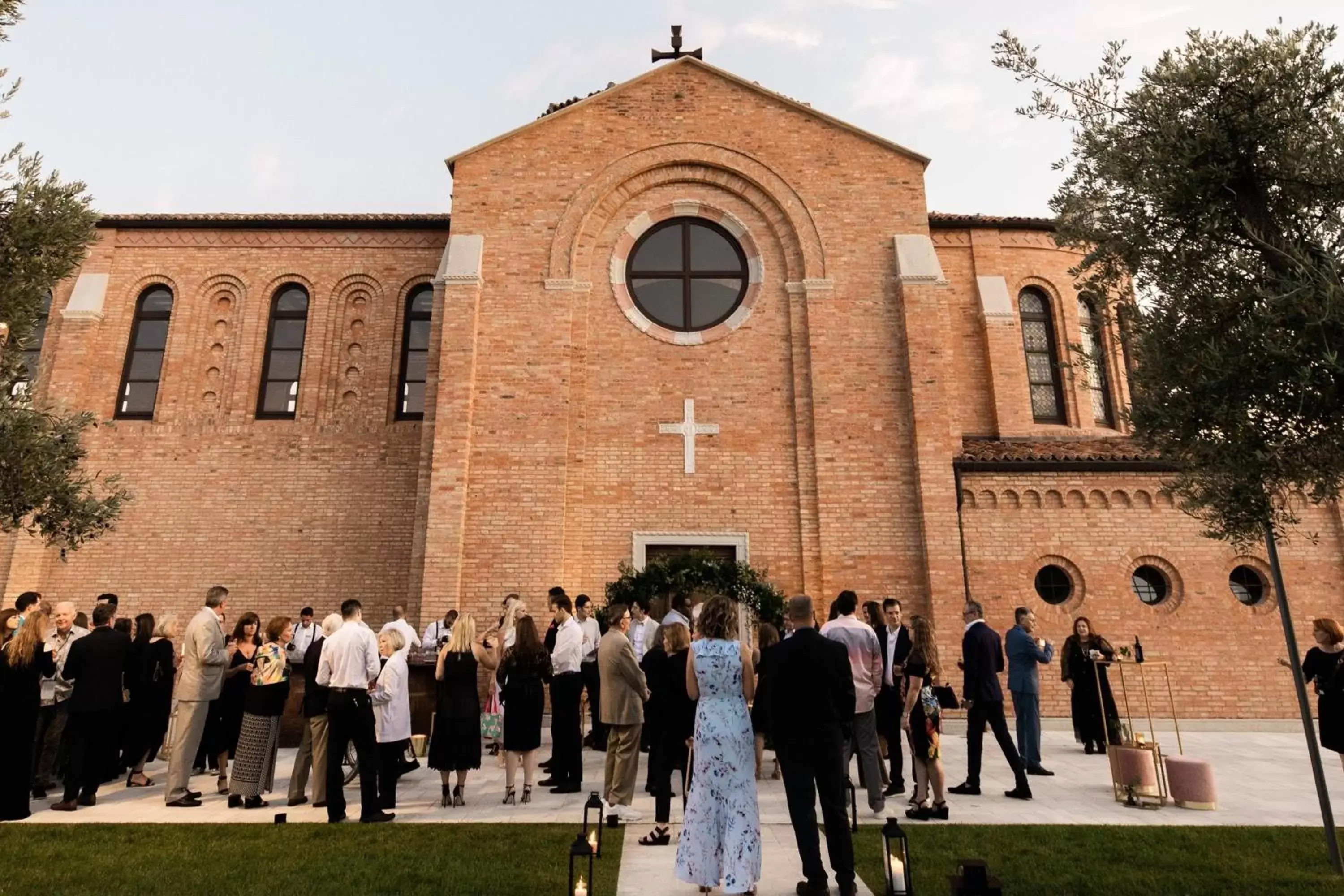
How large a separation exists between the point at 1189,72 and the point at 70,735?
11319mm

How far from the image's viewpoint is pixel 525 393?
42.3 feet

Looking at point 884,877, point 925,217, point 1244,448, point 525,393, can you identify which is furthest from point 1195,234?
point 525,393

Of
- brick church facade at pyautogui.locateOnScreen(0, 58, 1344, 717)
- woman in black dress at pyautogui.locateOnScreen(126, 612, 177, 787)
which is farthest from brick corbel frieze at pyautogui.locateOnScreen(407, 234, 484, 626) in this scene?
woman in black dress at pyautogui.locateOnScreen(126, 612, 177, 787)

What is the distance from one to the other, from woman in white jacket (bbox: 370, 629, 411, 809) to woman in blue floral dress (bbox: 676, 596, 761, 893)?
10.9 feet

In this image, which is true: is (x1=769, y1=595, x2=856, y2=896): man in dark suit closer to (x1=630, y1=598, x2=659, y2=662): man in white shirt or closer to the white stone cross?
(x1=630, y1=598, x2=659, y2=662): man in white shirt

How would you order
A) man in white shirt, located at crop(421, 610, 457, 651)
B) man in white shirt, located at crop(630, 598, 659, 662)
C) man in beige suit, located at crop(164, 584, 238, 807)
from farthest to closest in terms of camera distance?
man in white shirt, located at crop(421, 610, 457, 651) → man in white shirt, located at crop(630, 598, 659, 662) → man in beige suit, located at crop(164, 584, 238, 807)

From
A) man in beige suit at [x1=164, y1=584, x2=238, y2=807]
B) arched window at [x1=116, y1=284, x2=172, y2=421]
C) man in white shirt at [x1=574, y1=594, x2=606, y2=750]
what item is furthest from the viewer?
arched window at [x1=116, y1=284, x2=172, y2=421]

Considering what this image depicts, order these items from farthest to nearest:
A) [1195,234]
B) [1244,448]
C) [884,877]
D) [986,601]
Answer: [986,601] < [1195,234] < [1244,448] < [884,877]

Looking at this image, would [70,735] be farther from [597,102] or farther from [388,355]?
[597,102]

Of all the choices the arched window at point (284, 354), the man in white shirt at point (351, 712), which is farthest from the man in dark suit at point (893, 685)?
the arched window at point (284, 354)

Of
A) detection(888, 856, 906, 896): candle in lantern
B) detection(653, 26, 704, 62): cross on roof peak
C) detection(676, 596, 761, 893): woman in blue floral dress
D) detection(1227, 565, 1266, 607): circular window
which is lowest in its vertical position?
detection(888, 856, 906, 896): candle in lantern

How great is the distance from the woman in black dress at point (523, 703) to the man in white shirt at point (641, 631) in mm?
2159

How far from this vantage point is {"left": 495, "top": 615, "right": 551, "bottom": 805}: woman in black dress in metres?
7.24

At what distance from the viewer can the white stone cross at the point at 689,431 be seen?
1288 cm
